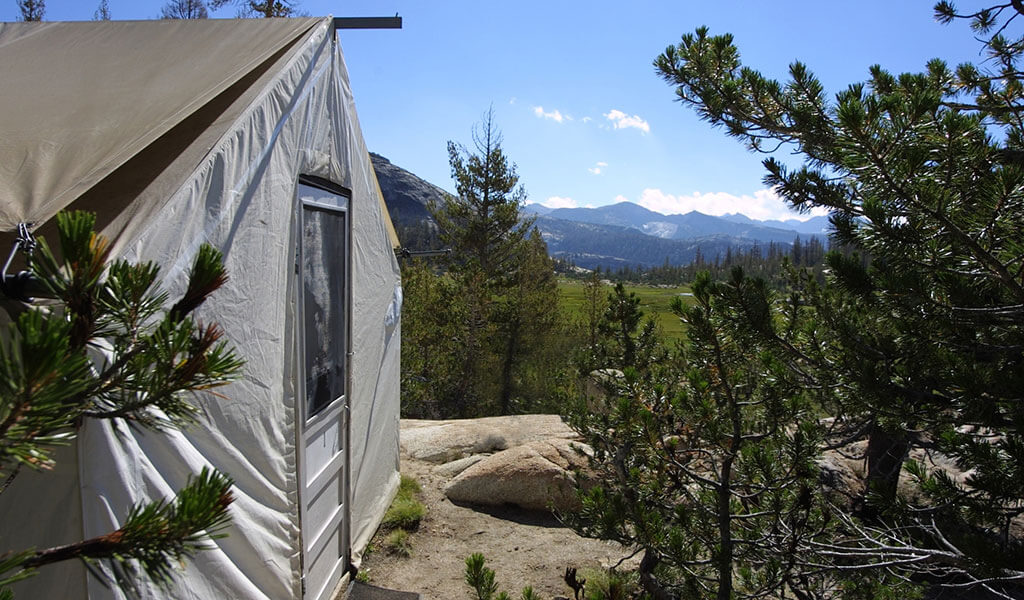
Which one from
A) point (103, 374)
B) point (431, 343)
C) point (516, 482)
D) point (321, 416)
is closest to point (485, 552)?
point (516, 482)

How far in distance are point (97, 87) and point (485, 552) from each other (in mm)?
5006

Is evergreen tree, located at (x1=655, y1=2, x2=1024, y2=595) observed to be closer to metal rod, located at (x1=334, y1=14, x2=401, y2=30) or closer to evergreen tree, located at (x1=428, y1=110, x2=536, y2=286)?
metal rod, located at (x1=334, y1=14, x2=401, y2=30)

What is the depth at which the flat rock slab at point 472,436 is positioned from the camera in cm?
844

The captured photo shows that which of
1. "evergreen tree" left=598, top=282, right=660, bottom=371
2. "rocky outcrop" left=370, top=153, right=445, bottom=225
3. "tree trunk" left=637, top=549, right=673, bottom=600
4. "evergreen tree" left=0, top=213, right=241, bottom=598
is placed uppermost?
"rocky outcrop" left=370, top=153, right=445, bottom=225

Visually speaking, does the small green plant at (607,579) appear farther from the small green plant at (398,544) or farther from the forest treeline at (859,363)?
the small green plant at (398,544)

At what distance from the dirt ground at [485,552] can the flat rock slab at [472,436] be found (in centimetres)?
126

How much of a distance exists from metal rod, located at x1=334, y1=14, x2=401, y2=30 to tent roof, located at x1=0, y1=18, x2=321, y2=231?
306 millimetres

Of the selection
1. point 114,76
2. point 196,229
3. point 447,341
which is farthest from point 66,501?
point 447,341

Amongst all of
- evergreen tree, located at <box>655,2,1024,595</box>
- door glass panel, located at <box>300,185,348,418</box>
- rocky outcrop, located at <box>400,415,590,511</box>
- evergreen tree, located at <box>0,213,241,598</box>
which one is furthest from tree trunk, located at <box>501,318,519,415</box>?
evergreen tree, located at <box>0,213,241,598</box>

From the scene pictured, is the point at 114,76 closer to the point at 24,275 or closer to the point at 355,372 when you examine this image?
the point at 24,275

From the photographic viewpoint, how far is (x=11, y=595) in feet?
2.78

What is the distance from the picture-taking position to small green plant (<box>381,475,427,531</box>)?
5.88 meters

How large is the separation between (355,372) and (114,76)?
8.73ft

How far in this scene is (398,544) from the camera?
18.0 feet
